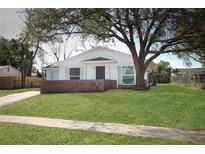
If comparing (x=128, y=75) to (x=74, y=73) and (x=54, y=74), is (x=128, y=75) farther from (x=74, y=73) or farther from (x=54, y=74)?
(x=54, y=74)

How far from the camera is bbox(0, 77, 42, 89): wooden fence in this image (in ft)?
38.9

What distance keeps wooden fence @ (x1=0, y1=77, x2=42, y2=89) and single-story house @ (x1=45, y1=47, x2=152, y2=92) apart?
254cm

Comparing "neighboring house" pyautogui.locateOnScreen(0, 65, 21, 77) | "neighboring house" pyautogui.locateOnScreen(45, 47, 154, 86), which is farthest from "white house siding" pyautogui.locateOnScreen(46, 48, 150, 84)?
"neighboring house" pyautogui.locateOnScreen(0, 65, 21, 77)

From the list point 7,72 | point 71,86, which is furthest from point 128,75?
point 7,72

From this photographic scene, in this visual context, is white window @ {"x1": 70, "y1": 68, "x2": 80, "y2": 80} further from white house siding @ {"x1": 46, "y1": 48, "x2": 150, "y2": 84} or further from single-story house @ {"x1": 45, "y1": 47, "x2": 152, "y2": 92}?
white house siding @ {"x1": 46, "y1": 48, "x2": 150, "y2": 84}

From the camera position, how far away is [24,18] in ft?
28.9

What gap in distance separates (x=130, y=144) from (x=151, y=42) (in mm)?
7004

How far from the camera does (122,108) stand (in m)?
9.20

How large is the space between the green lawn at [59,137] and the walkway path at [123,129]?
298 millimetres

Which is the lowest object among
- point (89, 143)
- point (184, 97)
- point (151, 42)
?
point (89, 143)

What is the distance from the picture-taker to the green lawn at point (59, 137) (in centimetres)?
649

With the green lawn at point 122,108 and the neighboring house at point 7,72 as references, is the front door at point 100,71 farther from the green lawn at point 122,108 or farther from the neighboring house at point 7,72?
the green lawn at point 122,108
